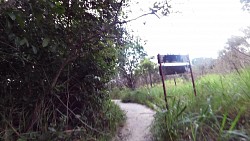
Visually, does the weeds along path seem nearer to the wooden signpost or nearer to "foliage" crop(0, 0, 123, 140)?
"foliage" crop(0, 0, 123, 140)

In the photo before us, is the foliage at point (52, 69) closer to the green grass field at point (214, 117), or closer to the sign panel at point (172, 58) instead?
the sign panel at point (172, 58)

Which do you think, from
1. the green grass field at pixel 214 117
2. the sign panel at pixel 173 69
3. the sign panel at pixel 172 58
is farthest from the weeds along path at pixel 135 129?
the sign panel at pixel 172 58

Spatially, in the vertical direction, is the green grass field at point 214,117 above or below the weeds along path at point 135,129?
above

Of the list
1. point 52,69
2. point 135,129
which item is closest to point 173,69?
point 135,129

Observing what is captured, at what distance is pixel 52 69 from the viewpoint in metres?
3.20

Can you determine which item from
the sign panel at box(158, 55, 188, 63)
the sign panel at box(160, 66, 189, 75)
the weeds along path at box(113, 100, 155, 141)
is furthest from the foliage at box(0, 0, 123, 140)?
the sign panel at box(160, 66, 189, 75)

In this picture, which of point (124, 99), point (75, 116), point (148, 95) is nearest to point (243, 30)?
point (148, 95)

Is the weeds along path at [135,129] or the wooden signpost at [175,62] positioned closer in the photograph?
the weeds along path at [135,129]

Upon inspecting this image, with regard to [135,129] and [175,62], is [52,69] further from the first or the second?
[175,62]

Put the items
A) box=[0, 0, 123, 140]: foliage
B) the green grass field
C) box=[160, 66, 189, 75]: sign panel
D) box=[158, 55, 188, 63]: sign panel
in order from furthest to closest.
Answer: box=[160, 66, 189, 75]: sign panel, box=[158, 55, 188, 63]: sign panel, box=[0, 0, 123, 140]: foliage, the green grass field

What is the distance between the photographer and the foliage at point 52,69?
2.65 meters

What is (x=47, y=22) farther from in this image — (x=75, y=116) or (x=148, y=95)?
(x=148, y=95)

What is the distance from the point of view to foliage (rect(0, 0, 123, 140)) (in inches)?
104

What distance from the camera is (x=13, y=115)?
2.97m
